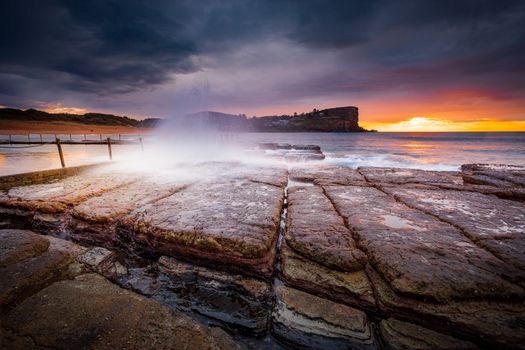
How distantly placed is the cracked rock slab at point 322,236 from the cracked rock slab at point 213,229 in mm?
311

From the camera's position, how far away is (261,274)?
2551mm

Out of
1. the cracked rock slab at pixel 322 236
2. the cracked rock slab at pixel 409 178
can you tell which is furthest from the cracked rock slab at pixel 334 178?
the cracked rock slab at pixel 322 236

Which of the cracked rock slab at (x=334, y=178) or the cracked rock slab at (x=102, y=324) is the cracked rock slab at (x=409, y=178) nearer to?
the cracked rock slab at (x=334, y=178)

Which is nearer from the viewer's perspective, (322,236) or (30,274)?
(30,274)

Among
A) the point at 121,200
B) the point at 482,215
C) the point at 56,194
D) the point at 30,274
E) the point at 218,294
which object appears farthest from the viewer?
the point at 56,194

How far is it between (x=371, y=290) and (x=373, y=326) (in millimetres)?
308

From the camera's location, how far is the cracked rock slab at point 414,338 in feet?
5.77

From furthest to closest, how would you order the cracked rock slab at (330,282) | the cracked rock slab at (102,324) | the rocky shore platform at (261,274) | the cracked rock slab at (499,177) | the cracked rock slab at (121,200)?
1. the cracked rock slab at (499,177)
2. the cracked rock slab at (121,200)
3. the cracked rock slab at (330,282)
4. the rocky shore platform at (261,274)
5. the cracked rock slab at (102,324)

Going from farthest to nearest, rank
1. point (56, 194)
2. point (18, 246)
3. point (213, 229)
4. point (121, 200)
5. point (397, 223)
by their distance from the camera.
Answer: point (56, 194)
point (121, 200)
point (397, 223)
point (213, 229)
point (18, 246)

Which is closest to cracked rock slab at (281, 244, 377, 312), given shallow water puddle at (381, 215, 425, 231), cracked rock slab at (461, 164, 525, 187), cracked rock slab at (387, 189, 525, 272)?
shallow water puddle at (381, 215, 425, 231)

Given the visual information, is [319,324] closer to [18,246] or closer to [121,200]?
[18,246]

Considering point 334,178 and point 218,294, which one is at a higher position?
point 334,178

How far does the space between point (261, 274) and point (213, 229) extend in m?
0.86

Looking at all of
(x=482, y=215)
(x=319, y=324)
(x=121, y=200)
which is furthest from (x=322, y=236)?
(x=121, y=200)
